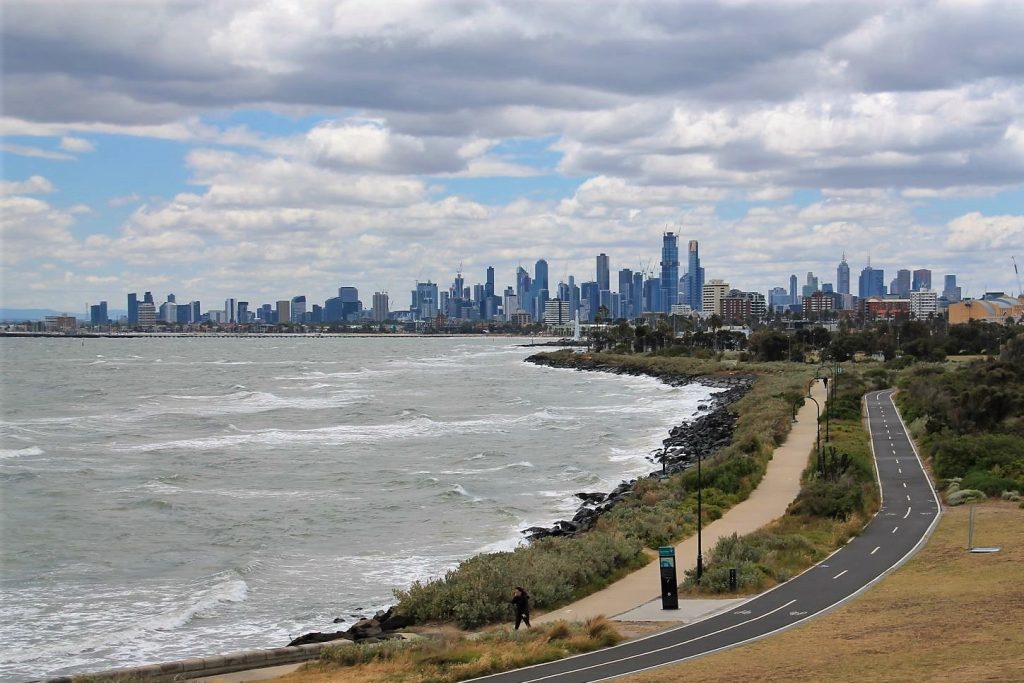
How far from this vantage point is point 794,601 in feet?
87.3

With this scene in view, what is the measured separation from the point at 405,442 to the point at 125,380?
78836 mm

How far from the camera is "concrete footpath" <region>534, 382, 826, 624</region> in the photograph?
27.3m

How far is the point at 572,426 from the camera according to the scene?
76062 millimetres

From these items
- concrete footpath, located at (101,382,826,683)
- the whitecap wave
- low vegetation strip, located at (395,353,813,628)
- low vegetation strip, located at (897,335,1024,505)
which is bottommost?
the whitecap wave

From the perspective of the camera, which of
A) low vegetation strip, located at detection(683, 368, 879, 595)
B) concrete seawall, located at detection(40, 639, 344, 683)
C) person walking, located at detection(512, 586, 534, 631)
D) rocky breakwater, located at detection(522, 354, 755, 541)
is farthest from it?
rocky breakwater, located at detection(522, 354, 755, 541)

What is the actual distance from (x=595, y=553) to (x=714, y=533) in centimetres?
713

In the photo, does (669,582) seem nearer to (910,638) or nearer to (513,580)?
(513,580)

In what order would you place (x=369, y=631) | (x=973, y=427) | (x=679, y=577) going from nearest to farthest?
(x=369, y=631), (x=679, y=577), (x=973, y=427)

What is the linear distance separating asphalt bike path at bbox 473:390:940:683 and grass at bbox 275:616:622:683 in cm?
38

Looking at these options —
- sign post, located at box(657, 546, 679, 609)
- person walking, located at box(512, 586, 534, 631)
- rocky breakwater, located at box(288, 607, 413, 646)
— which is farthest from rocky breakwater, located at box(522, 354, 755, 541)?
rocky breakwater, located at box(288, 607, 413, 646)

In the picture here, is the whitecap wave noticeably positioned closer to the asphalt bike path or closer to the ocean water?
the ocean water

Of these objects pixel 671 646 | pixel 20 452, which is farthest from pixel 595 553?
pixel 20 452

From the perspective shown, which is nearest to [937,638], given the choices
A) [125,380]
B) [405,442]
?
[405,442]

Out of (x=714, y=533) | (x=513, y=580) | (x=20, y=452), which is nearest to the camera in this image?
(x=513, y=580)
